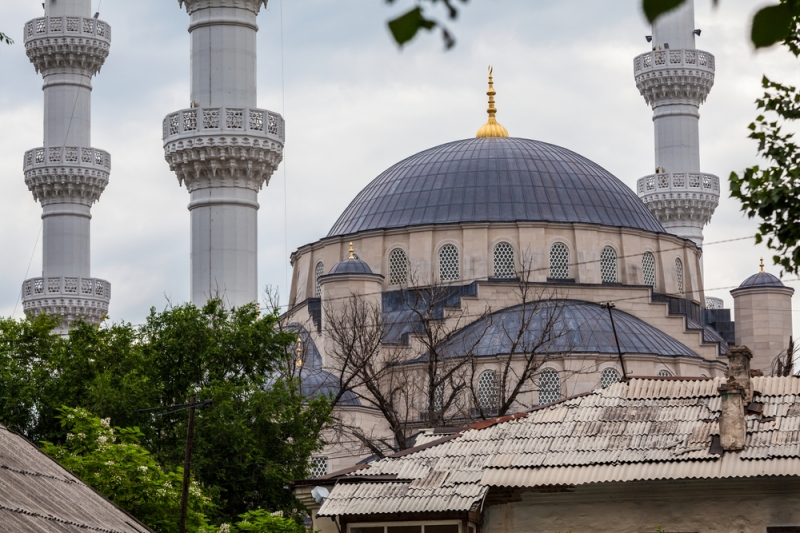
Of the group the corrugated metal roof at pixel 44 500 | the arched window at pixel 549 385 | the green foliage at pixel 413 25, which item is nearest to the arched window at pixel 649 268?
the arched window at pixel 549 385

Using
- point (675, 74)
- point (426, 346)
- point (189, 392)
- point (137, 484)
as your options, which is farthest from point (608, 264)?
point (137, 484)

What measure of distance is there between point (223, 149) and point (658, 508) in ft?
82.2

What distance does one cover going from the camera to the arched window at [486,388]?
40500mm

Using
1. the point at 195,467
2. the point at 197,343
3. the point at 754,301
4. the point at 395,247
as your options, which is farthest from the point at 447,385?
the point at 195,467

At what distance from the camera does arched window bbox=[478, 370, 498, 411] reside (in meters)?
40.5

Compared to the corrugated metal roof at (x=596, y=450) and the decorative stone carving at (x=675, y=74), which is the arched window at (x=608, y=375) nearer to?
the decorative stone carving at (x=675, y=74)

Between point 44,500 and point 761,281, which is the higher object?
point 761,281

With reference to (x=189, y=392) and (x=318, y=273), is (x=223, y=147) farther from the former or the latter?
(x=189, y=392)

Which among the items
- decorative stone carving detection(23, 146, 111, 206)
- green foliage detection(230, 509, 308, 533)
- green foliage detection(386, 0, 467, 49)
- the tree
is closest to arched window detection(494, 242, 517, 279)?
the tree

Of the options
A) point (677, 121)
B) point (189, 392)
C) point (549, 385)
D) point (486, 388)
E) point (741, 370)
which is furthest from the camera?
point (677, 121)

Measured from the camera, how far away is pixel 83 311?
47.6 m

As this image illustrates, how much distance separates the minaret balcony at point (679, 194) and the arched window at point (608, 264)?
29.6 ft

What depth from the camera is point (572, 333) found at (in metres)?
43.8

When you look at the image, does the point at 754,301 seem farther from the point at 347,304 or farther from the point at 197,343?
the point at 197,343
